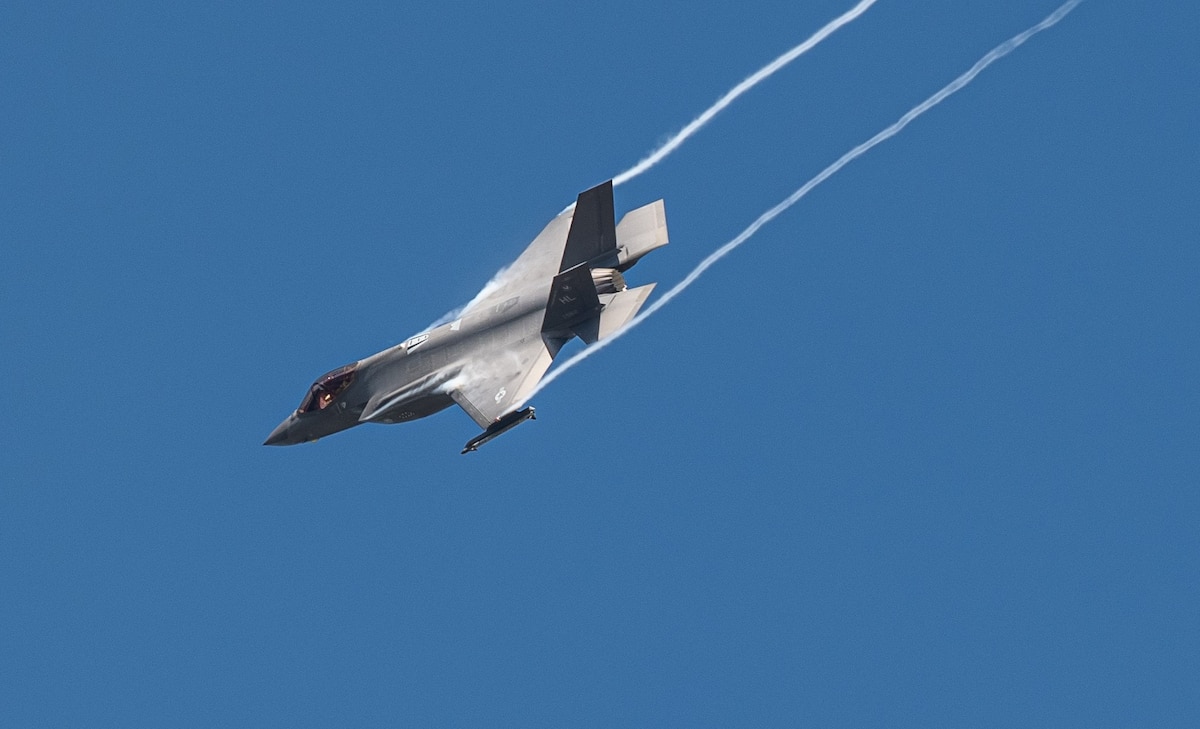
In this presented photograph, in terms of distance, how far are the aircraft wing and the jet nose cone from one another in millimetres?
5407

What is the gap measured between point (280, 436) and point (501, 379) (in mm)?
7038

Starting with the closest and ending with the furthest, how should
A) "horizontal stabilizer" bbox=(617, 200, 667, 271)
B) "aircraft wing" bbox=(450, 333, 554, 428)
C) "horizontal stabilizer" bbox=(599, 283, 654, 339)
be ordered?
"aircraft wing" bbox=(450, 333, 554, 428) → "horizontal stabilizer" bbox=(599, 283, 654, 339) → "horizontal stabilizer" bbox=(617, 200, 667, 271)

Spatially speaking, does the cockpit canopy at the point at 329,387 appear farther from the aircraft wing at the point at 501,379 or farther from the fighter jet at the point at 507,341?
the aircraft wing at the point at 501,379

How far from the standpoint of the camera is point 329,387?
47625 mm

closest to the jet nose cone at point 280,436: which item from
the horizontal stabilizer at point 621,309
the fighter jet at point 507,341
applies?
the fighter jet at point 507,341

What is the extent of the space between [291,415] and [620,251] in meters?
9.57

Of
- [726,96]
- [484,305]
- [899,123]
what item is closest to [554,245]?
[484,305]

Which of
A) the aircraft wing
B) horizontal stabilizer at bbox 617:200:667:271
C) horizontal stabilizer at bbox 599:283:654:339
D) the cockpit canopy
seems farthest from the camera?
the cockpit canopy

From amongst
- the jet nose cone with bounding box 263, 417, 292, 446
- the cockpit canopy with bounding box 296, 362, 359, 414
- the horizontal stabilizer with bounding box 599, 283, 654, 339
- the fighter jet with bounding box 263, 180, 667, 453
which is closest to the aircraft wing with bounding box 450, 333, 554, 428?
the fighter jet with bounding box 263, 180, 667, 453

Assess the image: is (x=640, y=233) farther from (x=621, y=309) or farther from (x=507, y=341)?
(x=507, y=341)

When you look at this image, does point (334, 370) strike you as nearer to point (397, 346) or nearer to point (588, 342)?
point (397, 346)

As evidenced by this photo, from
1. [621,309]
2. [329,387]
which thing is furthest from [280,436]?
[621,309]

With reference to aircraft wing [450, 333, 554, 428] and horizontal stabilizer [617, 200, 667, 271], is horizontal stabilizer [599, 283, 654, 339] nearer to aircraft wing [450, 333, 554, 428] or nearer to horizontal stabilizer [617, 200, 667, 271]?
horizontal stabilizer [617, 200, 667, 271]

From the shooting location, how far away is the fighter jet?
147ft
